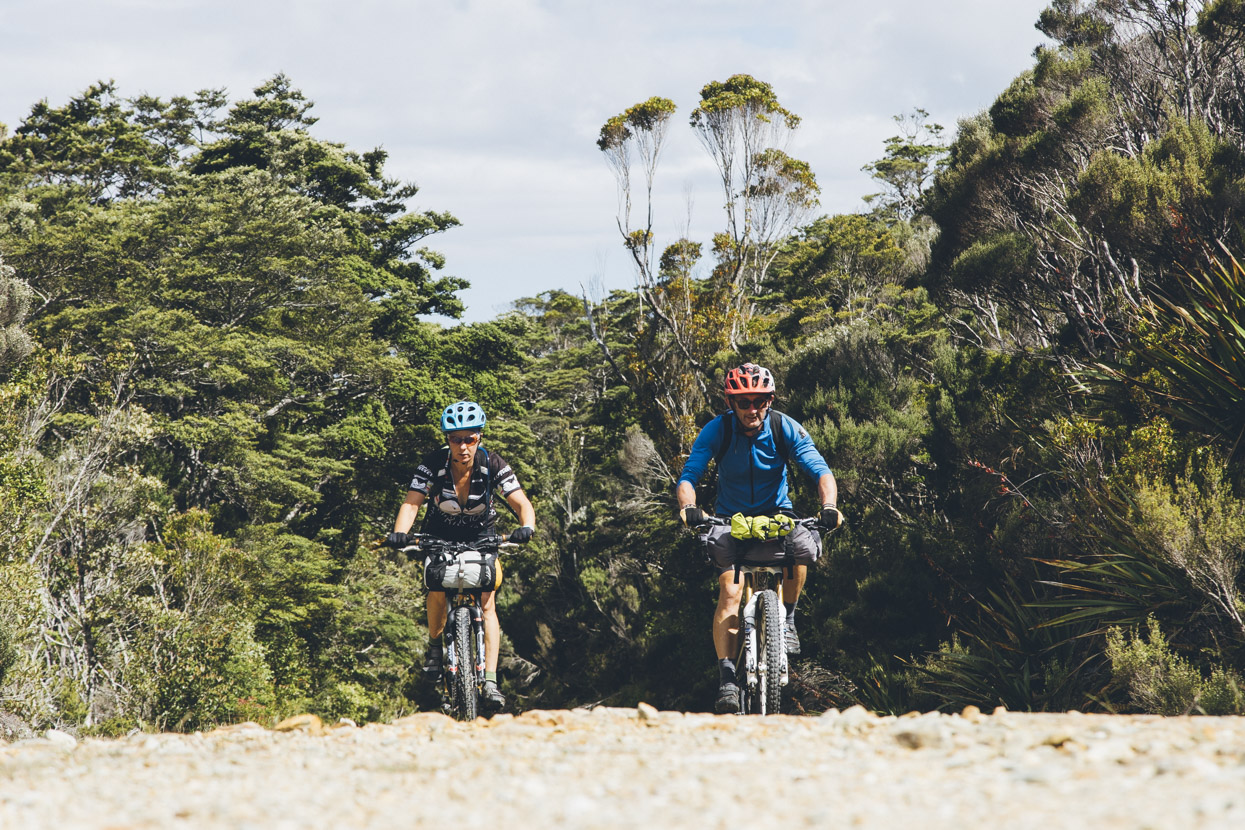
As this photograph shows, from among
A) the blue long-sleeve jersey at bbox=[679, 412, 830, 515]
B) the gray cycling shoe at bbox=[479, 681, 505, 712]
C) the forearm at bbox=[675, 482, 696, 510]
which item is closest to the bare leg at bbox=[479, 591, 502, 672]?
the gray cycling shoe at bbox=[479, 681, 505, 712]

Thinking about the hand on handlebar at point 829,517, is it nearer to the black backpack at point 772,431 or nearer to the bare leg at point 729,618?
the black backpack at point 772,431

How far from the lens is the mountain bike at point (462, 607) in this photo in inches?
247

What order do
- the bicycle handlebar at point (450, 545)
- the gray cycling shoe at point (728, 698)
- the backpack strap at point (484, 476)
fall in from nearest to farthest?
the gray cycling shoe at point (728, 698), the bicycle handlebar at point (450, 545), the backpack strap at point (484, 476)

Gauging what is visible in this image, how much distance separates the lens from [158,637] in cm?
2073

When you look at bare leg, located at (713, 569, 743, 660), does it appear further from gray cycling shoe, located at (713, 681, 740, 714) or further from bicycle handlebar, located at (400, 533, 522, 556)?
bicycle handlebar, located at (400, 533, 522, 556)

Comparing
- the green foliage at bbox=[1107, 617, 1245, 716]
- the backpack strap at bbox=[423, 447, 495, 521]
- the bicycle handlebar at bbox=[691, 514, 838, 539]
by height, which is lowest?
the green foliage at bbox=[1107, 617, 1245, 716]

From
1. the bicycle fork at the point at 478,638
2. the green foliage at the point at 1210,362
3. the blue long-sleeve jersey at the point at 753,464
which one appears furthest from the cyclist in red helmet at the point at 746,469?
the green foliage at the point at 1210,362

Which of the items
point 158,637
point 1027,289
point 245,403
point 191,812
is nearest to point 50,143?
point 245,403

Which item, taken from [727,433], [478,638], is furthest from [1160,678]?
[478,638]

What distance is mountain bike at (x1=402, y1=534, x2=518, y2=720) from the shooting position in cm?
629

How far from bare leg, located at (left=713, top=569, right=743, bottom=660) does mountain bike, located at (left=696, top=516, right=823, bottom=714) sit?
34mm

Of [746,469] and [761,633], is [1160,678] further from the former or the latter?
[746,469]

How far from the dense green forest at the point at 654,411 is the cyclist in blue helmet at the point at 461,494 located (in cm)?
438

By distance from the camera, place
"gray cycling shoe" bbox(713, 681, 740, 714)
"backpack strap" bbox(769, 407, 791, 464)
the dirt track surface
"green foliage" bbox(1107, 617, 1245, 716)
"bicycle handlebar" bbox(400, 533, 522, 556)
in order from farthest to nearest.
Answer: "green foliage" bbox(1107, 617, 1245, 716) < "bicycle handlebar" bbox(400, 533, 522, 556) < "backpack strap" bbox(769, 407, 791, 464) < "gray cycling shoe" bbox(713, 681, 740, 714) < the dirt track surface
